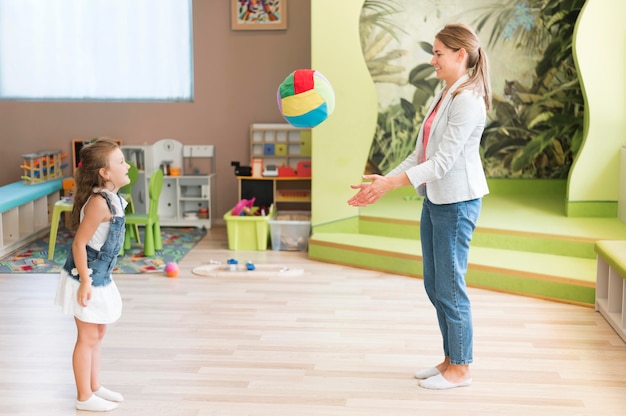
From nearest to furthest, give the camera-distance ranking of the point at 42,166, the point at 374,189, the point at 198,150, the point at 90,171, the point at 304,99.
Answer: the point at 90,171 → the point at 374,189 → the point at 304,99 → the point at 42,166 → the point at 198,150

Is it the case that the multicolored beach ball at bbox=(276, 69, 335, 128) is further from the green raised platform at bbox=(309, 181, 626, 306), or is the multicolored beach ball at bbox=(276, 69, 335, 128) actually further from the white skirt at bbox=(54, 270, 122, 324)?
the white skirt at bbox=(54, 270, 122, 324)

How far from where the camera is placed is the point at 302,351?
11.7 ft

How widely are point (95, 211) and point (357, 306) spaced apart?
196 centimetres

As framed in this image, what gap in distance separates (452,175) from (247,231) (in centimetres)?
316

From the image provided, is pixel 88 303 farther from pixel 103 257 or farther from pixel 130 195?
pixel 130 195

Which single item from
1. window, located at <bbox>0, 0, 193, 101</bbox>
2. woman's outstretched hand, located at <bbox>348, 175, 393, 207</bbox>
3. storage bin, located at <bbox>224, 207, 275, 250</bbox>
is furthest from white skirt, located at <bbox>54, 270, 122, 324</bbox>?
window, located at <bbox>0, 0, 193, 101</bbox>

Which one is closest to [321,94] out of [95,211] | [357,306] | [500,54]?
[357,306]

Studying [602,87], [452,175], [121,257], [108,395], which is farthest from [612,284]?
[121,257]

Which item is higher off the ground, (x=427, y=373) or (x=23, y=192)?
(x=23, y=192)

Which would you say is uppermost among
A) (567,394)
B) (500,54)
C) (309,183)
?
(500,54)

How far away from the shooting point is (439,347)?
11.8 ft

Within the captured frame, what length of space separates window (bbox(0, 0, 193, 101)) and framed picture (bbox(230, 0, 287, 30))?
0.42 m

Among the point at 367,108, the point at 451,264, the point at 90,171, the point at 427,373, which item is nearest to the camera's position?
the point at 90,171

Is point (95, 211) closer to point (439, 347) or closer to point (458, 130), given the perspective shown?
point (458, 130)
